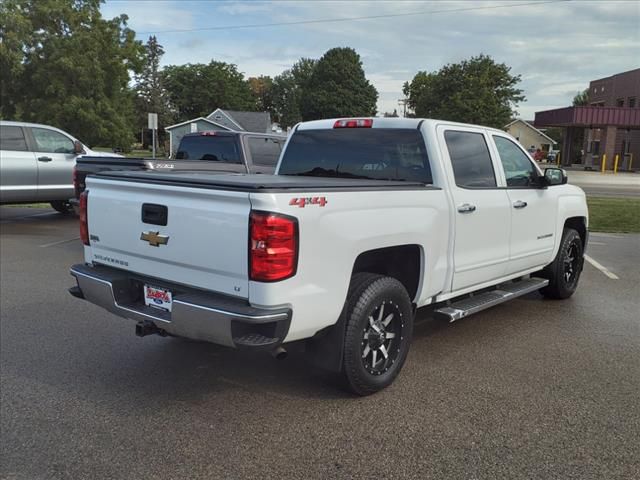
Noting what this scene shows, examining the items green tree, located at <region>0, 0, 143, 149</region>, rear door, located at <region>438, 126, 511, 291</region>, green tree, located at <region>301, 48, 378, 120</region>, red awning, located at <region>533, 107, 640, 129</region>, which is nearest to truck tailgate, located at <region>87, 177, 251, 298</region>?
rear door, located at <region>438, 126, 511, 291</region>

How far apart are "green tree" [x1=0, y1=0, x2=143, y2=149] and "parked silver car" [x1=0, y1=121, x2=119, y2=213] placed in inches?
888

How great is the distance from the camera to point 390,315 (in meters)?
4.17

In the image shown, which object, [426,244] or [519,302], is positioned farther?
[519,302]

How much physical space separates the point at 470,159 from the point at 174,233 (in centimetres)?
276

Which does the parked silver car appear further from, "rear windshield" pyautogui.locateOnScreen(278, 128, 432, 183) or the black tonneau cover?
the black tonneau cover

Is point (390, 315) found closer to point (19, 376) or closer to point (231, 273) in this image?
point (231, 273)

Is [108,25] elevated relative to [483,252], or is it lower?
elevated

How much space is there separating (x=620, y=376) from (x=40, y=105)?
3508 centimetres

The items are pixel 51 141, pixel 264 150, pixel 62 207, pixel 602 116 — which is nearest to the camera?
pixel 264 150

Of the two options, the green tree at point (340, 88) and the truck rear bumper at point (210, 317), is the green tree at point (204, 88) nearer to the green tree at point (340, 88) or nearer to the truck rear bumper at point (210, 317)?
the green tree at point (340, 88)

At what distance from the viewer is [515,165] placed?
5.80m

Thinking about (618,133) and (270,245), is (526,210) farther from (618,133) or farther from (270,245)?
(618,133)

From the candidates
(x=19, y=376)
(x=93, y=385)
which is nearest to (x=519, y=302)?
(x=93, y=385)

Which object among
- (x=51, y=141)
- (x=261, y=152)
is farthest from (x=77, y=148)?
(x=261, y=152)
